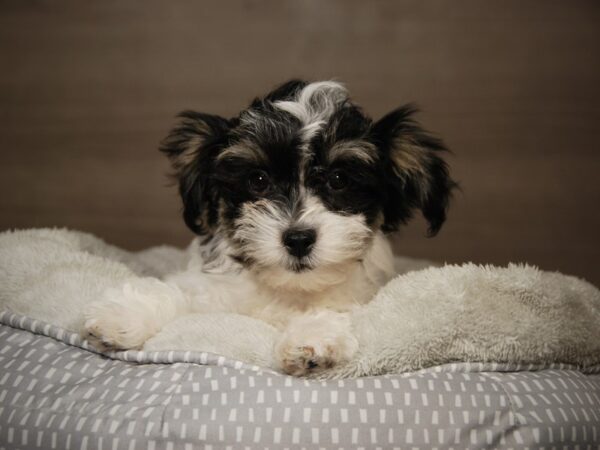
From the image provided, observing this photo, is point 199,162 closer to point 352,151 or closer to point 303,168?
Answer: point 303,168

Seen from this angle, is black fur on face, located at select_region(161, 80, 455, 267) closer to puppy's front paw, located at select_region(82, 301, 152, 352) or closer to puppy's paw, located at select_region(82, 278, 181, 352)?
puppy's paw, located at select_region(82, 278, 181, 352)

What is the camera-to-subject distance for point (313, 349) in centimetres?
141

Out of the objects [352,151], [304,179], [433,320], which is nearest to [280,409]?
[433,320]

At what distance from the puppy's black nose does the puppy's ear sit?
416mm

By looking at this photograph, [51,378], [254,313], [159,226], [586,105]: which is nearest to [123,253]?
[159,226]

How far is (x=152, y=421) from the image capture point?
4.31ft

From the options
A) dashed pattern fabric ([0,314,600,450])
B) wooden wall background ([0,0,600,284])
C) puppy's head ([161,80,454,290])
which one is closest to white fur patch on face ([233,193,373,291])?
puppy's head ([161,80,454,290])

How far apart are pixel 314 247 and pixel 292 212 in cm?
13

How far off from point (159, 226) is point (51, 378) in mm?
1935

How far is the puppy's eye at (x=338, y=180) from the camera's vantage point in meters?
1.81

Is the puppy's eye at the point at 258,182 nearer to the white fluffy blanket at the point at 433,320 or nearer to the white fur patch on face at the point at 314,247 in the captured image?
the white fur patch on face at the point at 314,247

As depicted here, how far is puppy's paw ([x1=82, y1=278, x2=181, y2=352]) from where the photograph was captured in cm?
151

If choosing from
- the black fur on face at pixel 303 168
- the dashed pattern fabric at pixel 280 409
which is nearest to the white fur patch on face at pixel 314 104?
the black fur on face at pixel 303 168

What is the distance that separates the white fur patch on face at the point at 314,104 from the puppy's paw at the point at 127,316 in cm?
64
